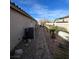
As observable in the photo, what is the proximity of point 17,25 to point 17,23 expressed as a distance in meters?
0.03

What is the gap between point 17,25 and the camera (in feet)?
6.04

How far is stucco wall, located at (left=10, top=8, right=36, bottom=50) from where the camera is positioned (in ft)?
5.82

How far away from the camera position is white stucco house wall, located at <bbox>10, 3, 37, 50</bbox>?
1.77 meters

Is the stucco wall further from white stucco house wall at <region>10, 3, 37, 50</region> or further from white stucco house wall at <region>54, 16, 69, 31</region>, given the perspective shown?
white stucco house wall at <region>54, 16, 69, 31</region>

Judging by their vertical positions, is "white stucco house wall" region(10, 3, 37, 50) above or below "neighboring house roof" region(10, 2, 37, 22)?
below

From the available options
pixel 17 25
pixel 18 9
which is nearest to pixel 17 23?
pixel 17 25

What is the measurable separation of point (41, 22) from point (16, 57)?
0.63 meters

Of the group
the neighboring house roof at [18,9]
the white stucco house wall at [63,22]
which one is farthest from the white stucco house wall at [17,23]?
the white stucco house wall at [63,22]

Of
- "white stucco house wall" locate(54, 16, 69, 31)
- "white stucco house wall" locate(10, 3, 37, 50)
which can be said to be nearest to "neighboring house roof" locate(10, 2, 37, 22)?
"white stucco house wall" locate(10, 3, 37, 50)

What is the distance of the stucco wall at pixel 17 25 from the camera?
1.78 meters

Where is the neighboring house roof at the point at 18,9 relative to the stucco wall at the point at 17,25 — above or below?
above

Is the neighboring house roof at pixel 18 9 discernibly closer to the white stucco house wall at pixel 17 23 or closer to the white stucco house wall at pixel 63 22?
the white stucco house wall at pixel 17 23
